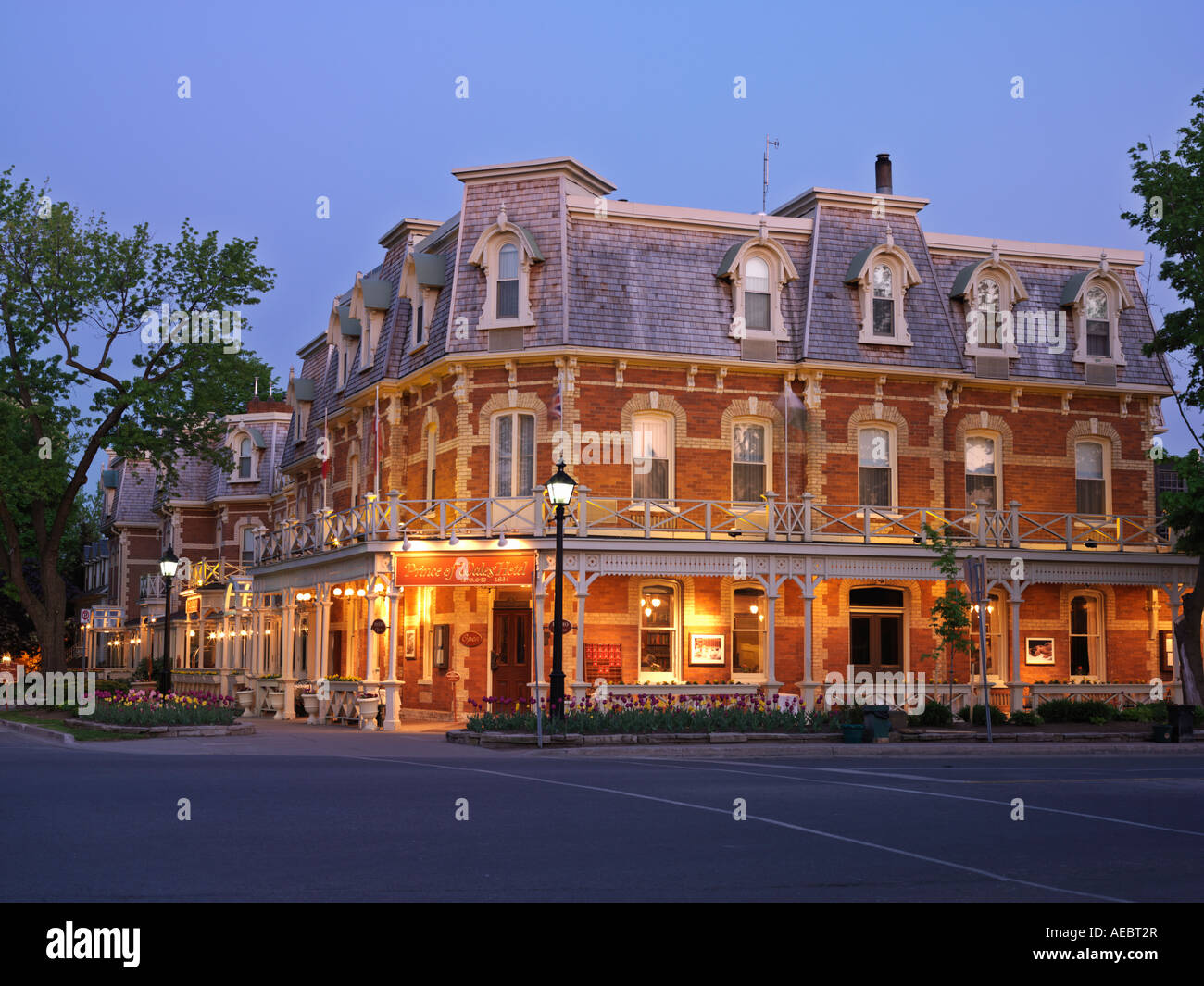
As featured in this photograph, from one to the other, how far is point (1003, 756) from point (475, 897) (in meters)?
16.7

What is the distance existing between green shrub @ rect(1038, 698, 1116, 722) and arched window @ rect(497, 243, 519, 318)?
48.8ft

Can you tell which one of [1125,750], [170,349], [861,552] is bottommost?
[1125,750]

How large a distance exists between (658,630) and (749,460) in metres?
4.69

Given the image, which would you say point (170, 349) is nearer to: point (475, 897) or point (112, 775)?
point (112, 775)

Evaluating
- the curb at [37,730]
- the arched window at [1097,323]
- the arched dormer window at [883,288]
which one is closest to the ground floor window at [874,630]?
the arched dormer window at [883,288]

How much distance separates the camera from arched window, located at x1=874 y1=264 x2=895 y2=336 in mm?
31938

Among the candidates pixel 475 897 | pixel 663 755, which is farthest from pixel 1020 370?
pixel 475 897

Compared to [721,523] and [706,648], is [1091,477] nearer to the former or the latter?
[721,523]

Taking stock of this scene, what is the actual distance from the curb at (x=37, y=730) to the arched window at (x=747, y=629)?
14.6 metres

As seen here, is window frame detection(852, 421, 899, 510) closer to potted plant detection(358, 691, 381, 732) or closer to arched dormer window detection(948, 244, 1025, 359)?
arched dormer window detection(948, 244, 1025, 359)

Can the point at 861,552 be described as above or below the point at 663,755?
above

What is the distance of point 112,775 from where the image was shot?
16078 mm

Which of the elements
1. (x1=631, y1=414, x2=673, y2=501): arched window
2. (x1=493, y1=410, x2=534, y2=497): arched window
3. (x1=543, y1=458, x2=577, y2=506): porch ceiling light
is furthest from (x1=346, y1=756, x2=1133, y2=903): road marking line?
(x1=631, y1=414, x2=673, y2=501): arched window

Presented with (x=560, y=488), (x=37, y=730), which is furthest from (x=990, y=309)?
(x=37, y=730)
